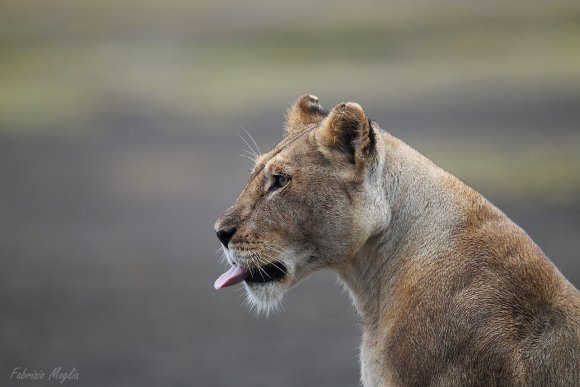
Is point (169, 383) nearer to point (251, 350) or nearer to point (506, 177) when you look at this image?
point (251, 350)

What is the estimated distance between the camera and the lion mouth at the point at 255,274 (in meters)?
6.36

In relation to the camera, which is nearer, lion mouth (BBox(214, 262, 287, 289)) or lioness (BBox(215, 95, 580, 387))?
lioness (BBox(215, 95, 580, 387))

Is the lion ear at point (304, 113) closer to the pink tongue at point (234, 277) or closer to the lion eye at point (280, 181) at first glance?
the lion eye at point (280, 181)

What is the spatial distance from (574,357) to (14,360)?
24.8 feet

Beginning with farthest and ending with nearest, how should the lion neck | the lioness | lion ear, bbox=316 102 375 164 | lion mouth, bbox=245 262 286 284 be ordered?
lion mouth, bbox=245 262 286 284
the lion neck
lion ear, bbox=316 102 375 164
the lioness

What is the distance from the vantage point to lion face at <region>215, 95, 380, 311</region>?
6.18m

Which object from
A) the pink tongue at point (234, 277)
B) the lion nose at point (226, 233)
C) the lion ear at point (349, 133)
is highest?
the lion ear at point (349, 133)

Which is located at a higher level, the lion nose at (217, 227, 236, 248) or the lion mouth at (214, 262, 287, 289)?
the lion nose at (217, 227, 236, 248)
